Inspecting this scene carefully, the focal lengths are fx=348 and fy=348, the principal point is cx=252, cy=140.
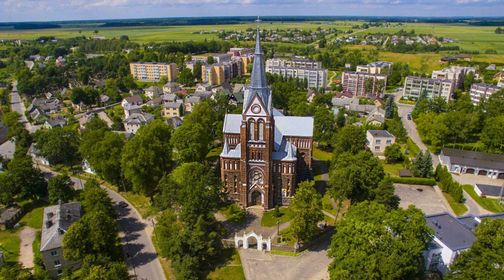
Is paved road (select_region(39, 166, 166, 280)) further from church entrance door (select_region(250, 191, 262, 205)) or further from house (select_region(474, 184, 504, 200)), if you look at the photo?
house (select_region(474, 184, 504, 200))

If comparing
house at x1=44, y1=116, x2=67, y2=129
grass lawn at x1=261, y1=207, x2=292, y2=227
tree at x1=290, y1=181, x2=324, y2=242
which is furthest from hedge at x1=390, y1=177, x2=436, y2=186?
house at x1=44, y1=116, x2=67, y2=129

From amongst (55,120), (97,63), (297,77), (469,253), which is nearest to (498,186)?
(469,253)

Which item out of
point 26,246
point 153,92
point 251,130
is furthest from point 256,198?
point 153,92

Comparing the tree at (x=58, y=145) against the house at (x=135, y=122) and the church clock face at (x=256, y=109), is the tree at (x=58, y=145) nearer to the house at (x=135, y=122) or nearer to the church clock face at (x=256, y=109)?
the house at (x=135, y=122)

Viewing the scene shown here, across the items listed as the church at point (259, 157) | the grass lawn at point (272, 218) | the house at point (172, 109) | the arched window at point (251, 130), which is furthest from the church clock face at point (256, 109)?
the house at point (172, 109)

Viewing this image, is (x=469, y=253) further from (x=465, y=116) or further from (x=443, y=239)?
(x=465, y=116)
